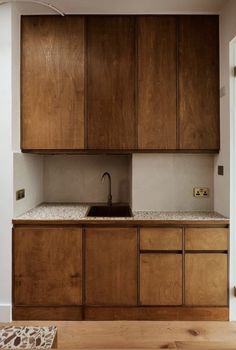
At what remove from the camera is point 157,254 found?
2.72 m

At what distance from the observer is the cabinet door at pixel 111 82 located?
294cm

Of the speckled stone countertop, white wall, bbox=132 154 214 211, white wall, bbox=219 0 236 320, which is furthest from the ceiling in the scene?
the speckled stone countertop

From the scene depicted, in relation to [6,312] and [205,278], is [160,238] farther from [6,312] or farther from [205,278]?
[6,312]

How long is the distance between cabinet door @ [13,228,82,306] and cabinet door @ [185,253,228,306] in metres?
0.92

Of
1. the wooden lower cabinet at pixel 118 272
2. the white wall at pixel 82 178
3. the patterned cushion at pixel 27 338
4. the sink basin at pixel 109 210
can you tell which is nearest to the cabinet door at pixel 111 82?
the white wall at pixel 82 178

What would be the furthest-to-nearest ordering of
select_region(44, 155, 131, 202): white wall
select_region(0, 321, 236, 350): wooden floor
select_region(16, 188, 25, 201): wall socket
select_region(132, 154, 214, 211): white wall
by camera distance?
select_region(44, 155, 131, 202): white wall, select_region(132, 154, 214, 211): white wall, select_region(16, 188, 25, 201): wall socket, select_region(0, 321, 236, 350): wooden floor

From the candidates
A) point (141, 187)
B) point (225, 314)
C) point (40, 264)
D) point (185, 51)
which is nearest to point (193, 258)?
point (225, 314)

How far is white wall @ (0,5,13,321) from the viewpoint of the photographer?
2732mm

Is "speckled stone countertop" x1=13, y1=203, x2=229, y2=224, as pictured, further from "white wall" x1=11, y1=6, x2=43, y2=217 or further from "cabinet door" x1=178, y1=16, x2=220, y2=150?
"cabinet door" x1=178, y1=16, x2=220, y2=150

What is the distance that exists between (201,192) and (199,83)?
103cm

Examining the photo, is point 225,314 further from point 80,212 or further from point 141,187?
point 80,212

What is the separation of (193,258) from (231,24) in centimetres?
198

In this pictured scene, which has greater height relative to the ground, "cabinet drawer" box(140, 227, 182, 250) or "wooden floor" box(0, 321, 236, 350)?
"cabinet drawer" box(140, 227, 182, 250)

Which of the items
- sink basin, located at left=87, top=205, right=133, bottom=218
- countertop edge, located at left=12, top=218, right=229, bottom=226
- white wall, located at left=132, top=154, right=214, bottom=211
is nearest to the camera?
countertop edge, located at left=12, top=218, right=229, bottom=226
